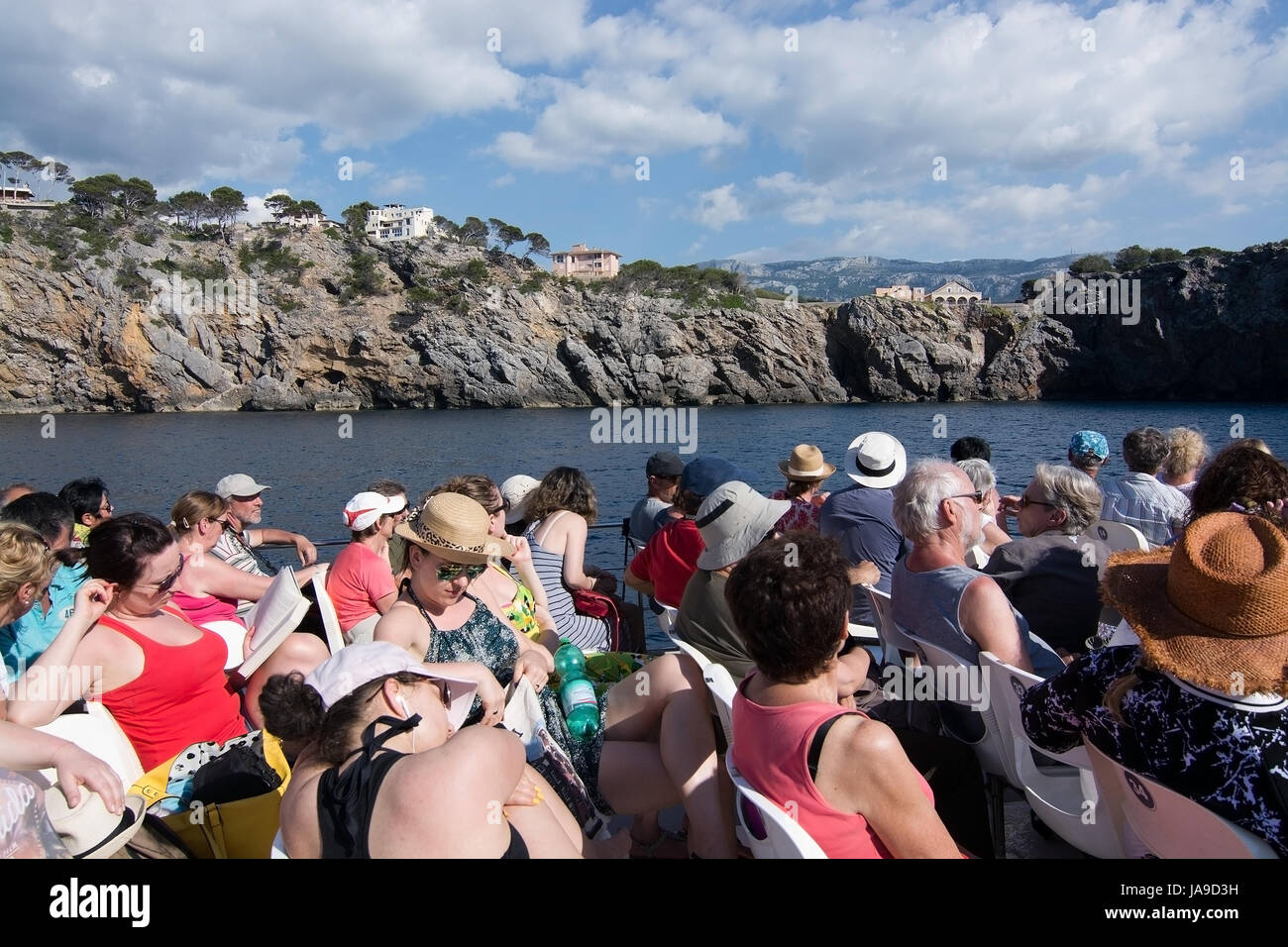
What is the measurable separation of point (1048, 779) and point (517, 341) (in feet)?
215

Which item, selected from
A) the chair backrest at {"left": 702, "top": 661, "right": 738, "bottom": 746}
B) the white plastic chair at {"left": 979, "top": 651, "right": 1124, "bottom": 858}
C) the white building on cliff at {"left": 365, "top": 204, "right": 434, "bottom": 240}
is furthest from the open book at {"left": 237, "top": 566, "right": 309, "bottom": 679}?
the white building on cliff at {"left": 365, "top": 204, "right": 434, "bottom": 240}

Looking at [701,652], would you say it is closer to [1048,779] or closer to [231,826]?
[1048,779]

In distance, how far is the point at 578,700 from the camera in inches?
130

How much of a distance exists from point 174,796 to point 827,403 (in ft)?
229

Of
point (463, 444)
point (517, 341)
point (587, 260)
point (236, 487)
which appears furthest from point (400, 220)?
point (236, 487)

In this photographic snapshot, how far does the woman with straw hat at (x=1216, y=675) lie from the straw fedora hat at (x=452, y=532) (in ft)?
7.19

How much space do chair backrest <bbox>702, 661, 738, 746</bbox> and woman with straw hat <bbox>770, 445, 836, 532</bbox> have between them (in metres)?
2.30

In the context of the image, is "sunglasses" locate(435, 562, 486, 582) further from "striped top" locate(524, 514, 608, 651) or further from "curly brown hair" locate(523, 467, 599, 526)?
"curly brown hair" locate(523, 467, 599, 526)

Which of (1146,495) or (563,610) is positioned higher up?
(1146,495)

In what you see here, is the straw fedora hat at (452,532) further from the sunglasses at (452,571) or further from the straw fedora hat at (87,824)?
the straw fedora hat at (87,824)

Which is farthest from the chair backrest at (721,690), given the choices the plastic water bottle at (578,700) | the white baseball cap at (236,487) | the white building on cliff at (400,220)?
the white building on cliff at (400,220)

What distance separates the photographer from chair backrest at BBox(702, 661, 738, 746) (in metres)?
2.50
